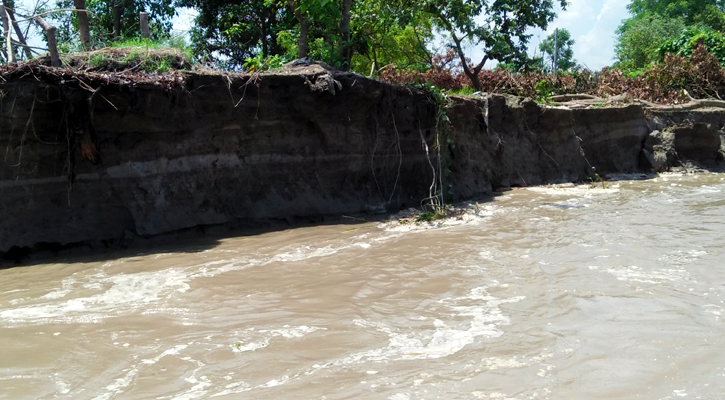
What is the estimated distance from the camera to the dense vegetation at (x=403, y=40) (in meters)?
11.5

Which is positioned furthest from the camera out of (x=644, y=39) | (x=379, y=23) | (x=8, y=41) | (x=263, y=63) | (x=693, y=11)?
(x=693, y=11)

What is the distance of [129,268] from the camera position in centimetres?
599

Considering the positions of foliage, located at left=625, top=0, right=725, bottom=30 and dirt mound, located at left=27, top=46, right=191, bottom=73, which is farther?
foliage, located at left=625, top=0, right=725, bottom=30

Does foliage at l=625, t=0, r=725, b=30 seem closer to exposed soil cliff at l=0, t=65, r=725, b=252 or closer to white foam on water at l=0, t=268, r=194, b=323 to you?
exposed soil cliff at l=0, t=65, r=725, b=252

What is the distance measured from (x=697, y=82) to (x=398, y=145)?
402 inches

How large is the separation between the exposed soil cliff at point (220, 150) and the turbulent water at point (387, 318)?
797 mm

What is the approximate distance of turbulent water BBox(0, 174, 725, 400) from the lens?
3.15 meters

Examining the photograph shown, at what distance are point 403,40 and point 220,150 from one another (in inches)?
395

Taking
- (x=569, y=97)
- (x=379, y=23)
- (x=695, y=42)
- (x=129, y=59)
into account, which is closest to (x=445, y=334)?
(x=129, y=59)

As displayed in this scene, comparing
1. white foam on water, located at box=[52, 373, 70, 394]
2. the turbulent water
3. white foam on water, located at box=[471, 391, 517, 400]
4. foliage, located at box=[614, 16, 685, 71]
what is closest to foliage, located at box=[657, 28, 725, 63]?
foliage, located at box=[614, 16, 685, 71]

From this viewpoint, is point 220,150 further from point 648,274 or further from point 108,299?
point 648,274

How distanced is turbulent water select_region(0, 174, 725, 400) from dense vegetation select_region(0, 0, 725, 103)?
4.70 metres

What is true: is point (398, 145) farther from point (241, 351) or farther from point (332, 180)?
point (241, 351)

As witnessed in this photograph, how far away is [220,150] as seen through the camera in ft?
25.4
